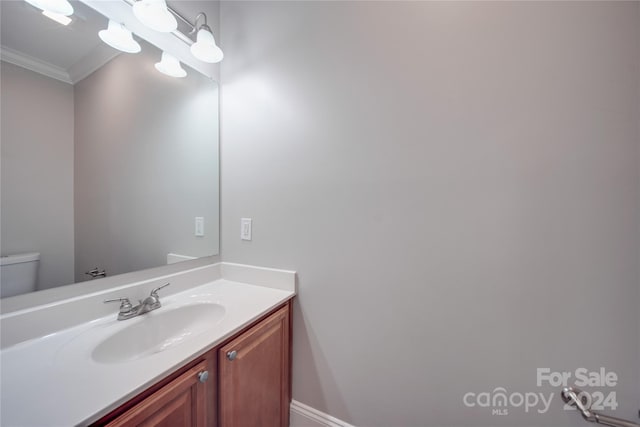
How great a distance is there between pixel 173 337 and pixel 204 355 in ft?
1.34

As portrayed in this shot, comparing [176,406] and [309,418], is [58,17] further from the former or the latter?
[309,418]

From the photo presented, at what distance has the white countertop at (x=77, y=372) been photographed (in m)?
0.51

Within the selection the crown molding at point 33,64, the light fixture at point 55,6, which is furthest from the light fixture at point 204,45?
the crown molding at point 33,64

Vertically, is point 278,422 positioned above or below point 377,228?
below

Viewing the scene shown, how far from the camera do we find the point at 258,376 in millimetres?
1000

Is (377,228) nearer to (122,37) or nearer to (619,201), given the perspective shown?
(619,201)

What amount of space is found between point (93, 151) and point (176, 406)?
1.03 meters

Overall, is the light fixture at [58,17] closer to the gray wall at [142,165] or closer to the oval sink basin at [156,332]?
the gray wall at [142,165]

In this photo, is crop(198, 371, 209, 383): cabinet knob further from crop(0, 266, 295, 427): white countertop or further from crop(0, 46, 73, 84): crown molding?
crop(0, 46, 73, 84): crown molding

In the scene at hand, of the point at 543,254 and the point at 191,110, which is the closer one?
the point at 543,254

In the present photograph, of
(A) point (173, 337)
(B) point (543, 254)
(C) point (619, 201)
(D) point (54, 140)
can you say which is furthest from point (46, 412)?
(C) point (619, 201)

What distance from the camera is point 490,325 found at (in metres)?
0.92

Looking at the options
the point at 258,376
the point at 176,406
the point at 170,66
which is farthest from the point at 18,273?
the point at 170,66

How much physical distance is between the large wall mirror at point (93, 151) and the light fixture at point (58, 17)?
15 mm
